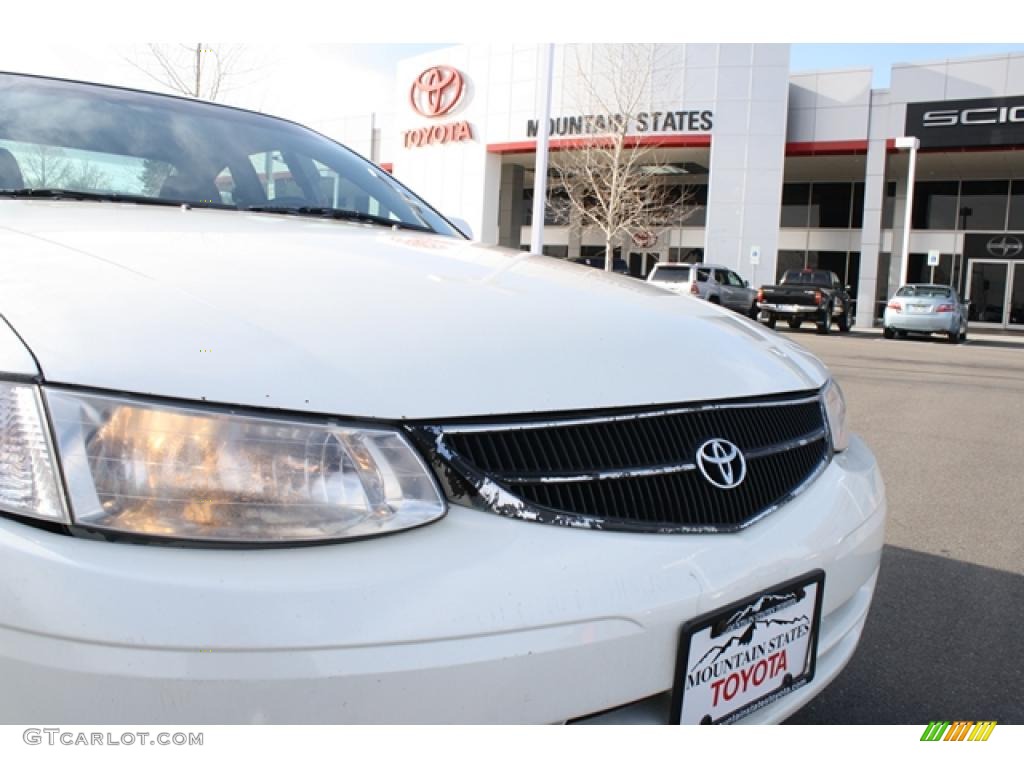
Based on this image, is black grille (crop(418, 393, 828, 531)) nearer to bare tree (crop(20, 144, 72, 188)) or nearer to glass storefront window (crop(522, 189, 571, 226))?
bare tree (crop(20, 144, 72, 188))

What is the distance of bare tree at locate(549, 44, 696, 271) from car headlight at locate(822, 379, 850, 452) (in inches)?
901

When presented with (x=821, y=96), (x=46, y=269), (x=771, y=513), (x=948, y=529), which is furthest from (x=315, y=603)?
(x=821, y=96)

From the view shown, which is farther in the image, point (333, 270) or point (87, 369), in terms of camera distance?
point (333, 270)

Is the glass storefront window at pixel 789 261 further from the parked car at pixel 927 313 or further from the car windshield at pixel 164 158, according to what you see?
the car windshield at pixel 164 158

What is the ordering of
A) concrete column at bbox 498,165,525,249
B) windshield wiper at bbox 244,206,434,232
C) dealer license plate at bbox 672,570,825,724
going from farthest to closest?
concrete column at bbox 498,165,525,249 < windshield wiper at bbox 244,206,434,232 < dealer license plate at bbox 672,570,825,724

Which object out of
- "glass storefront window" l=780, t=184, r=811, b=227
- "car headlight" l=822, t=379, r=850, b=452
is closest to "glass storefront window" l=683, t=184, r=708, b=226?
"glass storefront window" l=780, t=184, r=811, b=227

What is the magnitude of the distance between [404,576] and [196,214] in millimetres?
1384

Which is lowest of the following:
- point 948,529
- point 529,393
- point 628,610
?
point 948,529

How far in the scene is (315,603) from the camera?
41.8 inches

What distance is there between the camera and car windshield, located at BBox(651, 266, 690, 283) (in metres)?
20.5

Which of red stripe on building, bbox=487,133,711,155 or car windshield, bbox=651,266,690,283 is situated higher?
red stripe on building, bbox=487,133,711,155

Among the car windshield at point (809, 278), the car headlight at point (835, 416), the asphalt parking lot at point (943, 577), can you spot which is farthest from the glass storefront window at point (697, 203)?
the car headlight at point (835, 416)

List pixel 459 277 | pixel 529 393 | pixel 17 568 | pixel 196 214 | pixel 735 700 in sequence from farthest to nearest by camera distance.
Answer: pixel 196 214 → pixel 459 277 → pixel 735 700 → pixel 529 393 → pixel 17 568

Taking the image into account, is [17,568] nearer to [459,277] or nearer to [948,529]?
[459,277]
